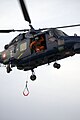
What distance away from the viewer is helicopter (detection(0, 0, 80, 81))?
110ft

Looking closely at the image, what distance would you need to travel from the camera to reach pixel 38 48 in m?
34.8

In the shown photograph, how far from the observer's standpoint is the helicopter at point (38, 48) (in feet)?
110

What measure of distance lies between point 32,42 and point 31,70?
3782 mm

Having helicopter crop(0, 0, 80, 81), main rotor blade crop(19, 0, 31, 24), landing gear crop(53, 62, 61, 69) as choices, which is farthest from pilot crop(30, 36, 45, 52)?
main rotor blade crop(19, 0, 31, 24)

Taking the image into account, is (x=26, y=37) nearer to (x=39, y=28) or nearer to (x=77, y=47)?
(x=39, y=28)

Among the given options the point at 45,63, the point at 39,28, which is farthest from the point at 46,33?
→ the point at 45,63

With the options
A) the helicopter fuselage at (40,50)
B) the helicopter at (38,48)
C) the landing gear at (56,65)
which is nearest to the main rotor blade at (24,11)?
the helicopter at (38,48)

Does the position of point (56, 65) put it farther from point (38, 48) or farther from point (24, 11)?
point (24, 11)

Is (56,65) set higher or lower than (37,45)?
lower

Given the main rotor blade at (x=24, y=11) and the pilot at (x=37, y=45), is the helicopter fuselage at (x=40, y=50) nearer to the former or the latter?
the pilot at (x=37, y=45)

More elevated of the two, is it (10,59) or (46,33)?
(46,33)

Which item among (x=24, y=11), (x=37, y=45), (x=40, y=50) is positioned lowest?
(x=40, y=50)

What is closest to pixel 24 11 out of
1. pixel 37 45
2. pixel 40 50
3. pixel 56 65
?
pixel 37 45

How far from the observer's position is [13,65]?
122 ft
